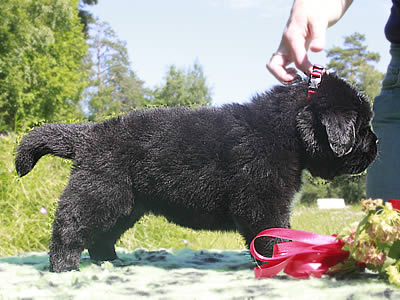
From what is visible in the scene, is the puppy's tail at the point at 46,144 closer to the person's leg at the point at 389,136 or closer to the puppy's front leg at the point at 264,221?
the puppy's front leg at the point at 264,221

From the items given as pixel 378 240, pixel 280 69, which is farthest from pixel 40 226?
pixel 378 240

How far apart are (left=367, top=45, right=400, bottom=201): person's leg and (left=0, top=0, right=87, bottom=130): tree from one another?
19.9m

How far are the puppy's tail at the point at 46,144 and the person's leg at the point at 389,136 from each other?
6.20ft

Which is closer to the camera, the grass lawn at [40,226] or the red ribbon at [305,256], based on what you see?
the red ribbon at [305,256]

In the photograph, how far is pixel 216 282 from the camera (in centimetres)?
186

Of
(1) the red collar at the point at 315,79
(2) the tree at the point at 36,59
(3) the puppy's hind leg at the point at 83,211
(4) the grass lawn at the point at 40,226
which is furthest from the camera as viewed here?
(2) the tree at the point at 36,59

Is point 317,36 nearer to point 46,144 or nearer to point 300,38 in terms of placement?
point 300,38

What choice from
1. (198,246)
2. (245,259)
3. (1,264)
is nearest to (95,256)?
(1,264)

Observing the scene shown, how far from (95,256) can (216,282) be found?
1.11 m

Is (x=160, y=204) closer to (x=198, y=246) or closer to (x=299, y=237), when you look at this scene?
(x=299, y=237)

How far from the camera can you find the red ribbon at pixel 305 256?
1795mm

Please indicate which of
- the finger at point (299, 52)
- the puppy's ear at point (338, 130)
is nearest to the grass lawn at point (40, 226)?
the puppy's ear at point (338, 130)

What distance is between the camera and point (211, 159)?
2.20 m

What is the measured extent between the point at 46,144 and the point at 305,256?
154cm
